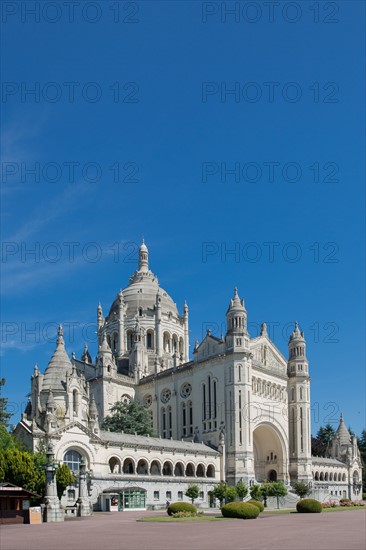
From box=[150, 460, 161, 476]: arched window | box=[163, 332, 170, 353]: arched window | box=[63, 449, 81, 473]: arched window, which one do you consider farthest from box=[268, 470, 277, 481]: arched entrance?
box=[63, 449, 81, 473]: arched window

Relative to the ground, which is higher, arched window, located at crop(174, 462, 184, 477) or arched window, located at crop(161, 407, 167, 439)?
arched window, located at crop(161, 407, 167, 439)

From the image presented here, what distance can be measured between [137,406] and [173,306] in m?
29.9

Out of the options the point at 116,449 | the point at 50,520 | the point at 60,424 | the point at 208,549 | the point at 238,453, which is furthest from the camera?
the point at 238,453

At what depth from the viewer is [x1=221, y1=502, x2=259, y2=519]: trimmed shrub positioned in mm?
48656

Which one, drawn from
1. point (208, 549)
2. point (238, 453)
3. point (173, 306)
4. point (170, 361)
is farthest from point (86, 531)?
point (173, 306)

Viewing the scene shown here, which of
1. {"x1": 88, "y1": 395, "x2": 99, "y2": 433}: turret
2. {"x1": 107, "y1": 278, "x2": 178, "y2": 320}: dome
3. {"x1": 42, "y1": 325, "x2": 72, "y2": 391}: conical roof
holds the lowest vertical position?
{"x1": 88, "y1": 395, "x2": 99, "y2": 433}: turret

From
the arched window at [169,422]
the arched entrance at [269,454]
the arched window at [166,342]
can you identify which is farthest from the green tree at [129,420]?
the arched window at [166,342]

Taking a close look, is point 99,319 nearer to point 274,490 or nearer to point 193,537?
point 274,490

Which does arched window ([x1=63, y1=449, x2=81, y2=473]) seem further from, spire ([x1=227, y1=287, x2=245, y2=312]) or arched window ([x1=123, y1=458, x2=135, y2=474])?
spire ([x1=227, y1=287, x2=245, y2=312])

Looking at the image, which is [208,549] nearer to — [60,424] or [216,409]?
[60,424]

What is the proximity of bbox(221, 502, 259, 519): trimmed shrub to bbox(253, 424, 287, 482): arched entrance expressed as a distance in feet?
156

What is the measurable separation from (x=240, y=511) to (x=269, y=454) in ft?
174

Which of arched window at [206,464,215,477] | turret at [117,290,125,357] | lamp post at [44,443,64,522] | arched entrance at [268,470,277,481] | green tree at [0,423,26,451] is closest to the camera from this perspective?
lamp post at [44,443,64,522]

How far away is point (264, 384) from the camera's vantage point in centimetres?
9638
